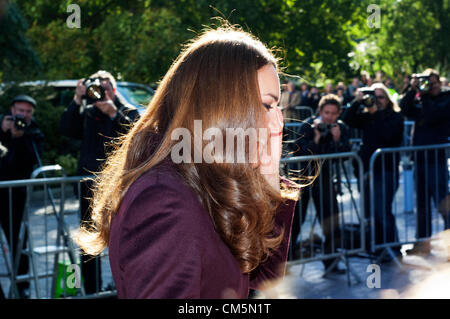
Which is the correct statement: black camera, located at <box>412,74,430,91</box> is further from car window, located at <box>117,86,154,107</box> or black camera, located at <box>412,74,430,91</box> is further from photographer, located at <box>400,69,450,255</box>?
car window, located at <box>117,86,154,107</box>

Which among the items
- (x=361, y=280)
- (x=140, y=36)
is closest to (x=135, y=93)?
(x=140, y=36)

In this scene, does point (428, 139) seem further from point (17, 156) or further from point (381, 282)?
point (17, 156)

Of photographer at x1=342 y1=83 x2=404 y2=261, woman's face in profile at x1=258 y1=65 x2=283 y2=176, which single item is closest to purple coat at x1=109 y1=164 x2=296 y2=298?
woman's face in profile at x1=258 y1=65 x2=283 y2=176

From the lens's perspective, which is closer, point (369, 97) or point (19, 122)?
point (19, 122)

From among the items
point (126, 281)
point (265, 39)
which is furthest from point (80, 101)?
point (265, 39)

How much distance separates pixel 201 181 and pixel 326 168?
17.3 feet

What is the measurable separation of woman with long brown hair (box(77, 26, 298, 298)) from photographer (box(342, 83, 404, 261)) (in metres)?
5.42

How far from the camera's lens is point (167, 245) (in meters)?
1.37

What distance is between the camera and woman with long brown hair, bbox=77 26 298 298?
138cm

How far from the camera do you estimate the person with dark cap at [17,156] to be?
6020mm

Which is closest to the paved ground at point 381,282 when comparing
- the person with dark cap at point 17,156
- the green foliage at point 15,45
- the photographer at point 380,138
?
the photographer at point 380,138

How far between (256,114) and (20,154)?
5140mm
